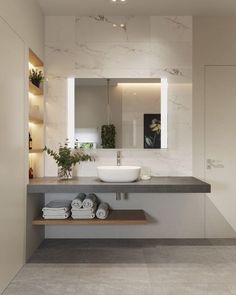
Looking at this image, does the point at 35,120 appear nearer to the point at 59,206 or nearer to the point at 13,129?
the point at 13,129

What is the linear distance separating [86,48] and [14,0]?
3.84 ft

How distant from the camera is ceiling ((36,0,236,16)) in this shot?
3.35 meters

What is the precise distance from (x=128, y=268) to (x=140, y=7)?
9.40 feet

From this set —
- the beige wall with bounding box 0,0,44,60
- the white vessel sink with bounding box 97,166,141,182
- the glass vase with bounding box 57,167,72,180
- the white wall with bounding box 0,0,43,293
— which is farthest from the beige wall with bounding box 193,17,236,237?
the white wall with bounding box 0,0,43,293

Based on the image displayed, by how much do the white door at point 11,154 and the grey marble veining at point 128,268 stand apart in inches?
10.1

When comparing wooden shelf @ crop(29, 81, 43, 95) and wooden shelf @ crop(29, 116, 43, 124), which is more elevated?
wooden shelf @ crop(29, 81, 43, 95)

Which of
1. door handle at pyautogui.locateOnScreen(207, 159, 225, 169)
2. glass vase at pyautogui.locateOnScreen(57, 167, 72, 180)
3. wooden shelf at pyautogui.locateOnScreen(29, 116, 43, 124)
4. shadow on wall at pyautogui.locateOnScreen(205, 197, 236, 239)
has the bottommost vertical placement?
shadow on wall at pyautogui.locateOnScreen(205, 197, 236, 239)

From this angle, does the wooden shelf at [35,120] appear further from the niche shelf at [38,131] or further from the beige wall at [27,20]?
the beige wall at [27,20]

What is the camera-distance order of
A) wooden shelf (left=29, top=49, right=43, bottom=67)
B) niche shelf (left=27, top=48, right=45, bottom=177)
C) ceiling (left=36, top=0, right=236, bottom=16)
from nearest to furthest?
1. wooden shelf (left=29, top=49, right=43, bottom=67)
2. ceiling (left=36, top=0, right=236, bottom=16)
3. niche shelf (left=27, top=48, right=45, bottom=177)

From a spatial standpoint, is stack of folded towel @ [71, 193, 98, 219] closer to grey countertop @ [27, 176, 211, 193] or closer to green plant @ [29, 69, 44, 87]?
grey countertop @ [27, 176, 211, 193]

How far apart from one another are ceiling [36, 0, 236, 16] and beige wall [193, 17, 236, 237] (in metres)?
0.13

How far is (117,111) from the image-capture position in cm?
372

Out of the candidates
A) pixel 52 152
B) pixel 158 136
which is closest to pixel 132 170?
pixel 158 136

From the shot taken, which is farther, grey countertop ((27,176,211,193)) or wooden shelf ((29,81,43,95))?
wooden shelf ((29,81,43,95))
